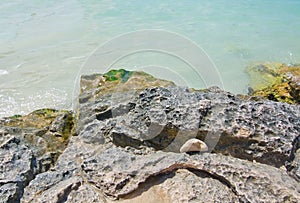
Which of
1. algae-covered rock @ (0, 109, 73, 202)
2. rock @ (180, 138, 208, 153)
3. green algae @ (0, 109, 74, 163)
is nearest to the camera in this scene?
algae-covered rock @ (0, 109, 73, 202)

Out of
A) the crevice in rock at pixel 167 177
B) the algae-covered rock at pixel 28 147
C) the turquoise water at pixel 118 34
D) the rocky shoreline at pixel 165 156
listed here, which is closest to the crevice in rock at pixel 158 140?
the rocky shoreline at pixel 165 156

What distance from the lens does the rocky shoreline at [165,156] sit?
208 centimetres

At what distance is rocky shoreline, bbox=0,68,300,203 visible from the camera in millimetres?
2082

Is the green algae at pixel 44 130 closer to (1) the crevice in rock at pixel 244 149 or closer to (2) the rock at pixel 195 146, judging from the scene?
(2) the rock at pixel 195 146

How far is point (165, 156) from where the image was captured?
2.37 metres

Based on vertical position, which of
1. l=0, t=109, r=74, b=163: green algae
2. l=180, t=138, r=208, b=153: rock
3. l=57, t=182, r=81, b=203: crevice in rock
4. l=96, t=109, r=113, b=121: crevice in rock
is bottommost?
l=0, t=109, r=74, b=163: green algae

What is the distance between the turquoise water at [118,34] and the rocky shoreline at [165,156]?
385 cm

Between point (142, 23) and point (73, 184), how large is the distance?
11957mm

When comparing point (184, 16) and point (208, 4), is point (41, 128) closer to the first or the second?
point (184, 16)

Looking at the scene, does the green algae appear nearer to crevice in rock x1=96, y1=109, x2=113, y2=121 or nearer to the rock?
crevice in rock x1=96, y1=109, x2=113, y2=121

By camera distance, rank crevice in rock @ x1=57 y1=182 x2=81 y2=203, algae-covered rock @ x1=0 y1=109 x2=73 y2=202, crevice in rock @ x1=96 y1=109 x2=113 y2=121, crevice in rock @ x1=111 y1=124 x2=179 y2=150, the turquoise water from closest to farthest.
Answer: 1. crevice in rock @ x1=57 y1=182 x2=81 y2=203
2. algae-covered rock @ x1=0 y1=109 x2=73 y2=202
3. crevice in rock @ x1=111 y1=124 x2=179 y2=150
4. crevice in rock @ x1=96 y1=109 x2=113 y2=121
5. the turquoise water

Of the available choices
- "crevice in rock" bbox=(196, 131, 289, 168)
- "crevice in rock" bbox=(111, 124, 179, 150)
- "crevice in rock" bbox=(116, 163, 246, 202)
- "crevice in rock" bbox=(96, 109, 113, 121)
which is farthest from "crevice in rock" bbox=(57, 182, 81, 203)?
"crevice in rock" bbox=(96, 109, 113, 121)

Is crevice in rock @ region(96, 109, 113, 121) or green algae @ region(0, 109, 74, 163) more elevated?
crevice in rock @ region(96, 109, 113, 121)

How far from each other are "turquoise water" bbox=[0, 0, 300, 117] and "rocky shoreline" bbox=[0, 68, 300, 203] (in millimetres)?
3851
